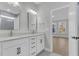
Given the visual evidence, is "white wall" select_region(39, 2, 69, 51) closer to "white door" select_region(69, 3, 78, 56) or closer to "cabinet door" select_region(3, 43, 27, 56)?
"cabinet door" select_region(3, 43, 27, 56)

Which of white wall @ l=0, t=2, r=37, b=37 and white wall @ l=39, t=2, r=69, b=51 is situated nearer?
white wall @ l=0, t=2, r=37, b=37

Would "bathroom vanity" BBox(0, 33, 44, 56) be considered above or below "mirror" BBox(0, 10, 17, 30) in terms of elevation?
below

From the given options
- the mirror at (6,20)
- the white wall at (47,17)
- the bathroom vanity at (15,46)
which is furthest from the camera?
the white wall at (47,17)

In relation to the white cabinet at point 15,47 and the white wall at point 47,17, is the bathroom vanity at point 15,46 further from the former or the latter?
the white wall at point 47,17

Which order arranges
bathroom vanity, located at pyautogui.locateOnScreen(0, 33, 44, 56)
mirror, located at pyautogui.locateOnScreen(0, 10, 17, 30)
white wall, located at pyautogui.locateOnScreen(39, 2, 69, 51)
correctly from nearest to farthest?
bathroom vanity, located at pyautogui.locateOnScreen(0, 33, 44, 56), mirror, located at pyautogui.locateOnScreen(0, 10, 17, 30), white wall, located at pyautogui.locateOnScreen(39, 2, 69, 51)

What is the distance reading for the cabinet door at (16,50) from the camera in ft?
5.07

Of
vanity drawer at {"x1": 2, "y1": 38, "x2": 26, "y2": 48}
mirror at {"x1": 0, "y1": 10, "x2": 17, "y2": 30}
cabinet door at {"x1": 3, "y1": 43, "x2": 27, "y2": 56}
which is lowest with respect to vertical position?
cabinet door at {"x1": 3, "y1": 43, "x2": 27, "y2": 56}

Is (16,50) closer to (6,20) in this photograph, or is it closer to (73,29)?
(6,20)

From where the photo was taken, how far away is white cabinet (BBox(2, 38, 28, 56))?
153cm

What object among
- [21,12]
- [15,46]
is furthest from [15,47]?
[21,12]

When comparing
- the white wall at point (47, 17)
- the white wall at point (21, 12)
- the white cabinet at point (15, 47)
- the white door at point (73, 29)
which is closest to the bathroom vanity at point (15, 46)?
the white cabinet at point (15, 47)

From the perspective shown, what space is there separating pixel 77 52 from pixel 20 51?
1.21 meters

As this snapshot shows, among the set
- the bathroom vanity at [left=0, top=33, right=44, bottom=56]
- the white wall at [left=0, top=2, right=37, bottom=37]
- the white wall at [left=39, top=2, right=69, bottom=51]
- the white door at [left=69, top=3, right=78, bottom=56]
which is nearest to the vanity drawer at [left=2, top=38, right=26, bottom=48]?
the bathroom vanity at [left=0, top=33, right=44, bottom=56]

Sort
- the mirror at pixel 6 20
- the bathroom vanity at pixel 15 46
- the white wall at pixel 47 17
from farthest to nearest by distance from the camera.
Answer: the white wall at pixel 47 17
the mirror at pixel 6 20
the bathroom vanity at pixel 15 46
